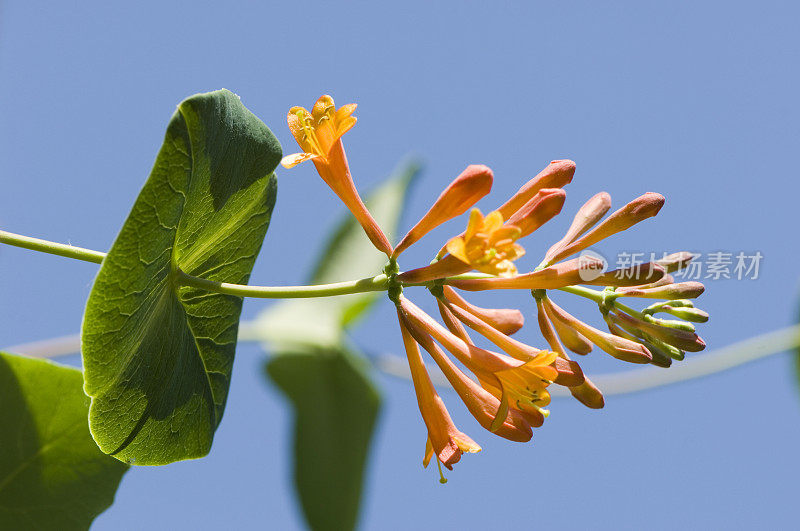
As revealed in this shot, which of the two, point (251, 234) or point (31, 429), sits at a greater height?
point (251, 234)

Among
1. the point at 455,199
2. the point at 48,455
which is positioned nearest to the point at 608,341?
the point at 455,199

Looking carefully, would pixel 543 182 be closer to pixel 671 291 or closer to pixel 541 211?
pixel 541 211

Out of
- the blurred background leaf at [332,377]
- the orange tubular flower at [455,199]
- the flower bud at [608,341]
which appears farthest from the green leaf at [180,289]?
the blurred background leaf at [332,377]

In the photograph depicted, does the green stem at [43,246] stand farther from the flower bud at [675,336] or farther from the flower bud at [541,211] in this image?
the flower bud at [675,336]

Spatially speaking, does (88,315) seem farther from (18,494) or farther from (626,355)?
(626,355)

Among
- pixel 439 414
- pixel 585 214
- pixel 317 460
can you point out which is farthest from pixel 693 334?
pixel 317 460
